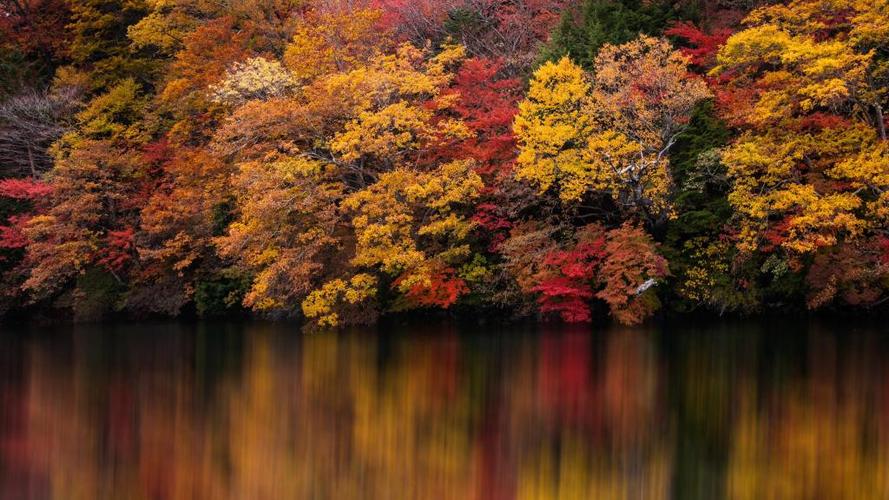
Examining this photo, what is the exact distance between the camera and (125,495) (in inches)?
437

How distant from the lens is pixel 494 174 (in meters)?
29.0

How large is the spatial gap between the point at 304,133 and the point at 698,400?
1738cm

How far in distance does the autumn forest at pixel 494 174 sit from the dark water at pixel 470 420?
3062mm

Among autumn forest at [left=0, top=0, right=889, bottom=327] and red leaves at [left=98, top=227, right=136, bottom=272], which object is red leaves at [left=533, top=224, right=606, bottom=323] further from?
red leaves at [left=98, top=227, right=136, bottom=272]

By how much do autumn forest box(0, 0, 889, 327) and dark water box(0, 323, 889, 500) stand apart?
3.06 metres

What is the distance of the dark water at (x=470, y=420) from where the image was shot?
36.4 feet

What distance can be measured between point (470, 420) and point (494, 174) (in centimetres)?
1543

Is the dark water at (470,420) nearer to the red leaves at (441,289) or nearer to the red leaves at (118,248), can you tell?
the red leaves at (441,289)

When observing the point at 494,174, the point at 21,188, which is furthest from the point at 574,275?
the point at 21,188

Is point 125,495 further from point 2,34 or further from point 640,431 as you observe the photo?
point 2,34

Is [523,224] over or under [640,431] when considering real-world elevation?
over

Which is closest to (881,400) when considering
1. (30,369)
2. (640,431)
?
(640,431)

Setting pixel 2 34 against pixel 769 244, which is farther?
pixel 2 34

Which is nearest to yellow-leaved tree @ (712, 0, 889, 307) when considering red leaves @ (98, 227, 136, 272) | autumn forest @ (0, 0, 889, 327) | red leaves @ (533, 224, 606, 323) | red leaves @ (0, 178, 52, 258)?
autumn forest @ (0, 0, 889, 327)
